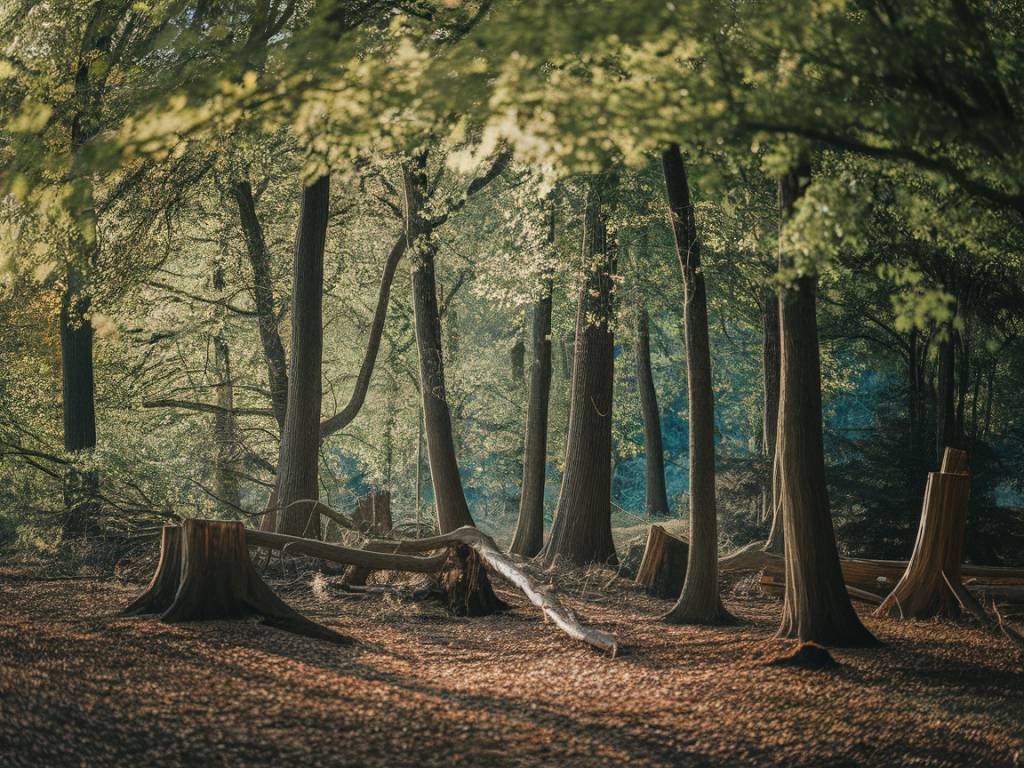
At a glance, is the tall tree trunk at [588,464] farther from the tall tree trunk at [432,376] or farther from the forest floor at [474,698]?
the forest floor at [474,698]

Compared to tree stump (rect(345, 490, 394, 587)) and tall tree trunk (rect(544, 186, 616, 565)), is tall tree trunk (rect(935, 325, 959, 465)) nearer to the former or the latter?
tall tree trunk (rect(544, 186, 616, 565))

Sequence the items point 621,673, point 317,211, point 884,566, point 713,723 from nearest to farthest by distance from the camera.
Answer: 1. point 713,723
2. point 621,673
3. point 884,566
4. point 317,211

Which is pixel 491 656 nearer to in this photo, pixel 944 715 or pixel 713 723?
pixel 713 723

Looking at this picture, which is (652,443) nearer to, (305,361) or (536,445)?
(536,445)

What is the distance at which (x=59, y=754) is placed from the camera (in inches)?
196

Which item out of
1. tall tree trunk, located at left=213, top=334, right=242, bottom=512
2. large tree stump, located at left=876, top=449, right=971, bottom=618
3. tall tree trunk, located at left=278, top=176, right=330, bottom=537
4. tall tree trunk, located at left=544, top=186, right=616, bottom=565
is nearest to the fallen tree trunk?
tall tree trunk, located at left=278, top=176, right=330, bottom=537

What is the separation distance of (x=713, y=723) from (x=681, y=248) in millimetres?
5595

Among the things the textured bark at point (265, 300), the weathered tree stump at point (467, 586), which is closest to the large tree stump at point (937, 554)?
the weathered tree stump at point (467, 586)

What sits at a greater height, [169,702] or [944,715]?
[169,702]

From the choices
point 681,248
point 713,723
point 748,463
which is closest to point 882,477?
point 748,463

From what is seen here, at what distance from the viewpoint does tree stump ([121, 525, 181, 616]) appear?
343 inches

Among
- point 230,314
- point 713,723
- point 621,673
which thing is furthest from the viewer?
point 230,314

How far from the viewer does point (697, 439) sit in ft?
35.2

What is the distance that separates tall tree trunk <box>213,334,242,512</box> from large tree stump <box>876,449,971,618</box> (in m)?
13.3
